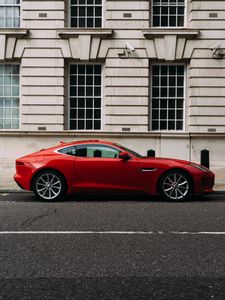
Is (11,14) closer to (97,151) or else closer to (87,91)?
(87,91)

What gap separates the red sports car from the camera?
9.63 meters

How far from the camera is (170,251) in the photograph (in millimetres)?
5230

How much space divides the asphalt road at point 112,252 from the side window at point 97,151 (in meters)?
1.49

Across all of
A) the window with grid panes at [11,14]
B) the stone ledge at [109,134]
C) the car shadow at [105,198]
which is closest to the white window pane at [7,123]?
the stone ledge at [109,134]

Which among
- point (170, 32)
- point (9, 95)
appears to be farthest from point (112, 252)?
point (9, 95)

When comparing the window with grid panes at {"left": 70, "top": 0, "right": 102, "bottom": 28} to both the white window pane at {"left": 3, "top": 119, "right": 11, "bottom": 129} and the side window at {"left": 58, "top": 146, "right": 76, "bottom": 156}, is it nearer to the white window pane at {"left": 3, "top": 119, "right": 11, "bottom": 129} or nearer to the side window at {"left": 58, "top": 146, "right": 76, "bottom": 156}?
the white window pane at {"left": 3, "top": 119, "right": 11, "bottom": 129}

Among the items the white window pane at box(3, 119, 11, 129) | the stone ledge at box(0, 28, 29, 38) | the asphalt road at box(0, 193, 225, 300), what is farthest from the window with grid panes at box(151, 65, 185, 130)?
the asphalt road at box(0, 193, 225, 300)

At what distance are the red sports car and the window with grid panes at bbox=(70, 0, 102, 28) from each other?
9.69 metres

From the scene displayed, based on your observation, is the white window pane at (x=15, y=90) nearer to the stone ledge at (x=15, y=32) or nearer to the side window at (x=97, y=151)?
the stone ledge at (x=15, y=32)

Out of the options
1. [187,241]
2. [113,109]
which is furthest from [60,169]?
[113,109]

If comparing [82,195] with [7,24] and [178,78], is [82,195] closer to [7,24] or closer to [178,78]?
[178,78]

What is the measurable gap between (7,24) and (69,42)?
9.16 feet

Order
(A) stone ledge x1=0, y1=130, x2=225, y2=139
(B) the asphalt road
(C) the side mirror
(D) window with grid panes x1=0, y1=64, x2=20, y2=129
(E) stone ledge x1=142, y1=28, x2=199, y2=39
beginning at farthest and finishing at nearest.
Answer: (D) window with grid panes x1=0, y1=64, x2=20, y2=129 < (A) stone ledge x1=0, y1=130, x2=225, y2=139 < (E) stone ledge x1=142, y1=28, x2=199, y2=39 < (C) the side mirror < (B) the asphalt road

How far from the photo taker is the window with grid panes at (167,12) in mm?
17797
